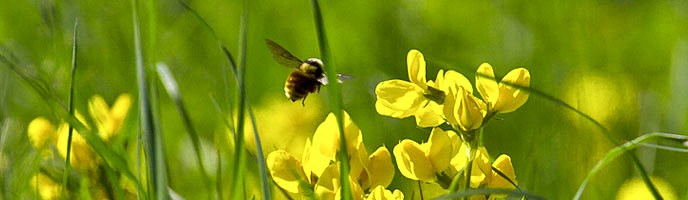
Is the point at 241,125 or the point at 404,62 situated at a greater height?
the point at 241,125

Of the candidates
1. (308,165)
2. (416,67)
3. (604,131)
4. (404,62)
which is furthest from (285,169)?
(404,62)

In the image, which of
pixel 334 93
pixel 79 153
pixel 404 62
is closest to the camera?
pixel 334 93

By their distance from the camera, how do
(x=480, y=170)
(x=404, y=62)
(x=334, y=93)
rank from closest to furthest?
(x=334, y=93)
(x=480, y=170)
(x=404, y=62)

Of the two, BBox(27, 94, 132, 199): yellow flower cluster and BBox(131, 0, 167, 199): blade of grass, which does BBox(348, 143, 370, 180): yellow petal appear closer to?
BBox(131, 0, 167, 199): blade of grass

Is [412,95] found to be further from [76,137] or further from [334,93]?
[76,137]

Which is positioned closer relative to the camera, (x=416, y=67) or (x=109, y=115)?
(x=416, y=67)

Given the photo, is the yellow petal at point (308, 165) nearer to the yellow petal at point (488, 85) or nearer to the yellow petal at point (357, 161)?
the yellow petal at point (357, 161)
